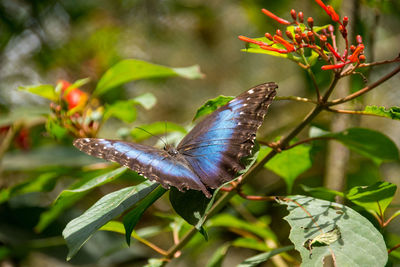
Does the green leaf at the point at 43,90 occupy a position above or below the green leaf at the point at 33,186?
above

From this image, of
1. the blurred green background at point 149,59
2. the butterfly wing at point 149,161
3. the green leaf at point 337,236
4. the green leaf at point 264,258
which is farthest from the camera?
the blurred green background at point 149,59

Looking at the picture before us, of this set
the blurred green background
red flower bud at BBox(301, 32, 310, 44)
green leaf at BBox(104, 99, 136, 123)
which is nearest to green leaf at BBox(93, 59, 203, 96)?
green leaf at BBox(104, 99, 136, 123)

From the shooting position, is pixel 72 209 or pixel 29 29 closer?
pixel 72 209

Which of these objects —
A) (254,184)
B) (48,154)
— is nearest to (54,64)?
(48,154)

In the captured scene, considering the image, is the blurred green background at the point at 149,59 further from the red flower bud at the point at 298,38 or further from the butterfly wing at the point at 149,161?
the red flower bud at the point at 298,38

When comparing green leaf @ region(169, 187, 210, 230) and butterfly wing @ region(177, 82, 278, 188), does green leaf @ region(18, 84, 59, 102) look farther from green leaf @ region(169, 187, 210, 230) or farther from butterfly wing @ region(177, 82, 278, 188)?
green leaf @ region(169, 187, 210, 230)

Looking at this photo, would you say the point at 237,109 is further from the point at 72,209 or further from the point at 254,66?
the point at 254,66

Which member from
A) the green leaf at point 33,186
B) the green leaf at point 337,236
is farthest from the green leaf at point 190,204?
the green leaf at point 33,186
